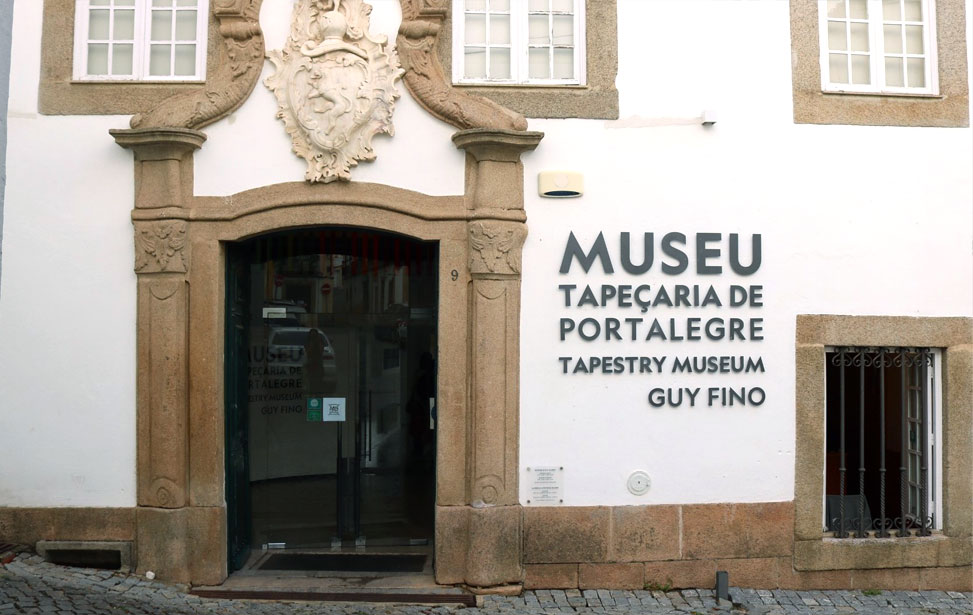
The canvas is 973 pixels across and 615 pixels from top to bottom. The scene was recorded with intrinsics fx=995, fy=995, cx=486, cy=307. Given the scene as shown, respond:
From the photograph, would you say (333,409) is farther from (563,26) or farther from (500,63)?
(563,26)

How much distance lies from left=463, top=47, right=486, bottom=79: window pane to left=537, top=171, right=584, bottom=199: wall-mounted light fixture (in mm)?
992

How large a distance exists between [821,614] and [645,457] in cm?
176

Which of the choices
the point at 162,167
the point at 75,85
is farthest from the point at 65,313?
the point at 75,85

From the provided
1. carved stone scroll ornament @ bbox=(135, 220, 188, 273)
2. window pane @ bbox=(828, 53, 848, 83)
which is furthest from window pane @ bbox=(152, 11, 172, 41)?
window pane @ bbox=(828, 53, 848, 83)

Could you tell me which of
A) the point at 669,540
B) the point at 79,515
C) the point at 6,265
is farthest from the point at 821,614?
the point at 6,265

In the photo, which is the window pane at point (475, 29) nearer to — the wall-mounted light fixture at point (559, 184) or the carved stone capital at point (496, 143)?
the carved stone capital at point (496, 143)

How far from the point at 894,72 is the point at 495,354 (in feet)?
13.8

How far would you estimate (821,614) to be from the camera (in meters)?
7.62

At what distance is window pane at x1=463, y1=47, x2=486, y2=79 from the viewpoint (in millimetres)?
8156

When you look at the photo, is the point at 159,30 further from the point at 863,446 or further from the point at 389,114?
the point at 863,446

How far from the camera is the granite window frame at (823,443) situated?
8172mm

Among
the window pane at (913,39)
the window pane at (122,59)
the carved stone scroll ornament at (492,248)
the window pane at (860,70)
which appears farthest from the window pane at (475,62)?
the window pane at (913,39)

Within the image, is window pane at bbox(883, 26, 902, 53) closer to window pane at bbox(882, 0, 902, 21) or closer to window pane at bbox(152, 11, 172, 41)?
window pane at bbox(882, 0, 902, 21)

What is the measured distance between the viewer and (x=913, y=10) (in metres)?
8.54
